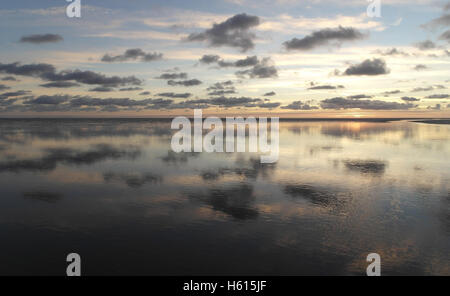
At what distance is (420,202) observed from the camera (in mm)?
22312

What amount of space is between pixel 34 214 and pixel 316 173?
24151mm

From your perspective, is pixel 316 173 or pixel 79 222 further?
pixel 316 173

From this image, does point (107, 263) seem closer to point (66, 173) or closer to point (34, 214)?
point (34, 214)

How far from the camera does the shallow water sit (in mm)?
13883

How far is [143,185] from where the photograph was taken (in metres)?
27.3

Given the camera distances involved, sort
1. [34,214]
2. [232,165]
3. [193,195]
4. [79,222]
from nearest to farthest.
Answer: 1. [79,222]
2. [34,214]
3. [193,195]
4. [232,165]

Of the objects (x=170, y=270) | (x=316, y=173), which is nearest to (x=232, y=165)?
(x=316, y=173)

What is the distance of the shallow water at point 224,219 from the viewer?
13883mm

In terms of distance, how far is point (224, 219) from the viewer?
62.3 ft
